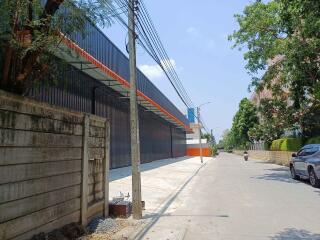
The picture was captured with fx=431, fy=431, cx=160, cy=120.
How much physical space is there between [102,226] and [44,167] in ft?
8.22

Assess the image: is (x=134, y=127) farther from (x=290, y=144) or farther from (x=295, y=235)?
(x=290, y=144)

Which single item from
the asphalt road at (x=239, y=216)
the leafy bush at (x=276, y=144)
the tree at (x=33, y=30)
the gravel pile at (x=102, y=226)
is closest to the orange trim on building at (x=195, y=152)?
the leafy bush at (x=276, y=144)

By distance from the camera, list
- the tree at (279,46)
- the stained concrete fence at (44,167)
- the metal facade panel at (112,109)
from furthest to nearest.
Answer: the tree at (279,46) → the metal facade panel at (112,109) → the stained concrete fence at (44,167)

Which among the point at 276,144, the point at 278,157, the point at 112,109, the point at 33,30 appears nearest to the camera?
the point at 33,30

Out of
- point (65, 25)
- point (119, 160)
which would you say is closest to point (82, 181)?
point (65, 25)

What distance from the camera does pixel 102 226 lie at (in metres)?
9.03

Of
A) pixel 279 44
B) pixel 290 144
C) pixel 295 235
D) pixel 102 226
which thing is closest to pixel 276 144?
pixel 290 144

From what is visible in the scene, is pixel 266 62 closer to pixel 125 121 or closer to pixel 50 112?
pixel 125 121

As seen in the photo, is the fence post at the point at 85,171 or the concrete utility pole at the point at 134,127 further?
the concrete utility pole at the point at 134,127

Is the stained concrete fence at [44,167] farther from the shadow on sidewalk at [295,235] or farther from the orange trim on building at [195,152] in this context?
the orange trim on building at [195,152]

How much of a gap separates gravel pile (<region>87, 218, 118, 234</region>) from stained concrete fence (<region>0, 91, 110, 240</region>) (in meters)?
0.16

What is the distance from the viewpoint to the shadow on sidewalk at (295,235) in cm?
838

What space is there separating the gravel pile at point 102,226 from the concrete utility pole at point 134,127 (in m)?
1.00

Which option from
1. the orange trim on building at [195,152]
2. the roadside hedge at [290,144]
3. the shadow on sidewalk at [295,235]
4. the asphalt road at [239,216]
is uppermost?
the orange trim on building at [195,152]
